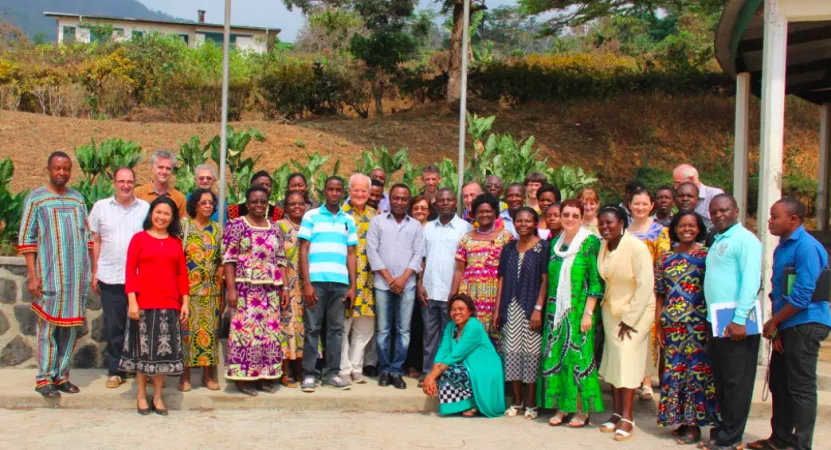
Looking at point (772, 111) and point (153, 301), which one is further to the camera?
point (772, 111)

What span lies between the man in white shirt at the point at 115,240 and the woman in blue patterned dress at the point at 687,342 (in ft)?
13.0

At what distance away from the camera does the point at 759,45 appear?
360 inches

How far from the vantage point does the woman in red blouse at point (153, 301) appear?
6.04m

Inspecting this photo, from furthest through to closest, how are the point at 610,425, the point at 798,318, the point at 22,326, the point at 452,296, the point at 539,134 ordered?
the point at 539,134, the point at 22,326, the point at 452,296, the point at 610,425, the point at 798,318

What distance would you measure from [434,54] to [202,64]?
7326mm

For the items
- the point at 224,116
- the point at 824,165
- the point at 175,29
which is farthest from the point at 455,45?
the point at 175,29

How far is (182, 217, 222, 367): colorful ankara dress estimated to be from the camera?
254 inches

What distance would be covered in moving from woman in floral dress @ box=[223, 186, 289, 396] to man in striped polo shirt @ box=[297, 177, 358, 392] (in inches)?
10.1

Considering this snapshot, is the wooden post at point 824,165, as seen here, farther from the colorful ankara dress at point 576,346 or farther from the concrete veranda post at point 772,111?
the colorful ankara dress at point 576,346

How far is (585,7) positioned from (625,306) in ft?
44.6

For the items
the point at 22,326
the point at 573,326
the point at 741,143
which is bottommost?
the point at 22,326

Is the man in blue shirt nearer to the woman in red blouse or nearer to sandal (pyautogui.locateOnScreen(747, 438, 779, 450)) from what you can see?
sandal (pyautogui.locateOnScreen(747, 438, 779, 450))

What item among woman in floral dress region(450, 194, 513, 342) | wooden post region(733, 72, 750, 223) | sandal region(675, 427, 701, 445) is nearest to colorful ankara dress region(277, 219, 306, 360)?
woman in floral dress region(450, 194, 513, 342)

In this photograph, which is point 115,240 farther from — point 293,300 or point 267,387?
point 267,387
